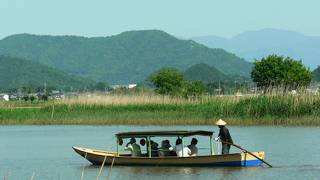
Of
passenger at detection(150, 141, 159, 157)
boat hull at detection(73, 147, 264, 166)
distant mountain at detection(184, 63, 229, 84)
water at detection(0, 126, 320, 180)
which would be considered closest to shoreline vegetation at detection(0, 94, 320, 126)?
water at detection(0, 126, 320, 180)

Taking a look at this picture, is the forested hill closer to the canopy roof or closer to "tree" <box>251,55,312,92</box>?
"tree" <box>251,55,312,92</box>

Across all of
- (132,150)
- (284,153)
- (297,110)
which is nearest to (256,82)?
(297,110)

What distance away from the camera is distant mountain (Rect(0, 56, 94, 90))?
172250 millimetres

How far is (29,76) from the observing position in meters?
174

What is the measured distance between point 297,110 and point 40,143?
11.9 metres

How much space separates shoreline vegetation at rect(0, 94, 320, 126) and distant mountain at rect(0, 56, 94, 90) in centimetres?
12172

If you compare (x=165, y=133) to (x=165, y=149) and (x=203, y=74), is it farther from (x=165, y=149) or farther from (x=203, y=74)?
(x=203, y=74)

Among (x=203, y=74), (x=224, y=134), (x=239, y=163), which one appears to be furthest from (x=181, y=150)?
(x=203, y=74)

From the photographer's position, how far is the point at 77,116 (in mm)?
44531

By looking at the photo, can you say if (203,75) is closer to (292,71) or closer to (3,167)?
(292,71)

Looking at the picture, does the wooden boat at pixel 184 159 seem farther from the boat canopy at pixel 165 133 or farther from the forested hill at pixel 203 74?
the forested hill at pixel 203 74

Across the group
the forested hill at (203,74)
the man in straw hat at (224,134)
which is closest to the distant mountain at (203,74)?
the forested hill at (203,74)

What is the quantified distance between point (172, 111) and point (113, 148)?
12353 mm

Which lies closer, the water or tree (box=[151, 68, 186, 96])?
the water
